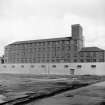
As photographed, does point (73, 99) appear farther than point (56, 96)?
No

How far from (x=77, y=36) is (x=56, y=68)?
31493mm

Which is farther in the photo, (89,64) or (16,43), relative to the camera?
(16,43)

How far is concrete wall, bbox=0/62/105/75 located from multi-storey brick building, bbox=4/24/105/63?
2542cm

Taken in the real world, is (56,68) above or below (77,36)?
below

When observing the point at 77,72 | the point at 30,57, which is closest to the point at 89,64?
the point at 77,72

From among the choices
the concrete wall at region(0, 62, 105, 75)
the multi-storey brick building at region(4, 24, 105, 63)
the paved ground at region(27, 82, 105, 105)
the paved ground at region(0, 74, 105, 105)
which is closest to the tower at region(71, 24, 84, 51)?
the multi-storey brick building at region(4, 24, 105, 63)

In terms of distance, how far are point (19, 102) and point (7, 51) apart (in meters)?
91.5

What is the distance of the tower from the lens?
84.3m

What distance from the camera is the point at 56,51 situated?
8838 cm

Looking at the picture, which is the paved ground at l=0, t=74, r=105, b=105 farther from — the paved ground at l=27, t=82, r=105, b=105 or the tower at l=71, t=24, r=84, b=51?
the tower at l=71, t=24, r=84, b=51

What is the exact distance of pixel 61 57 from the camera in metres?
85.9

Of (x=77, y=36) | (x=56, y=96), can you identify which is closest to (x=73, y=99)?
(x=56, y=96)

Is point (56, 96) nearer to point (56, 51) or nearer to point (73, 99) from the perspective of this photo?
point (73, 99)

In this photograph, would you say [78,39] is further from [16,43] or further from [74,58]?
[16,43]
